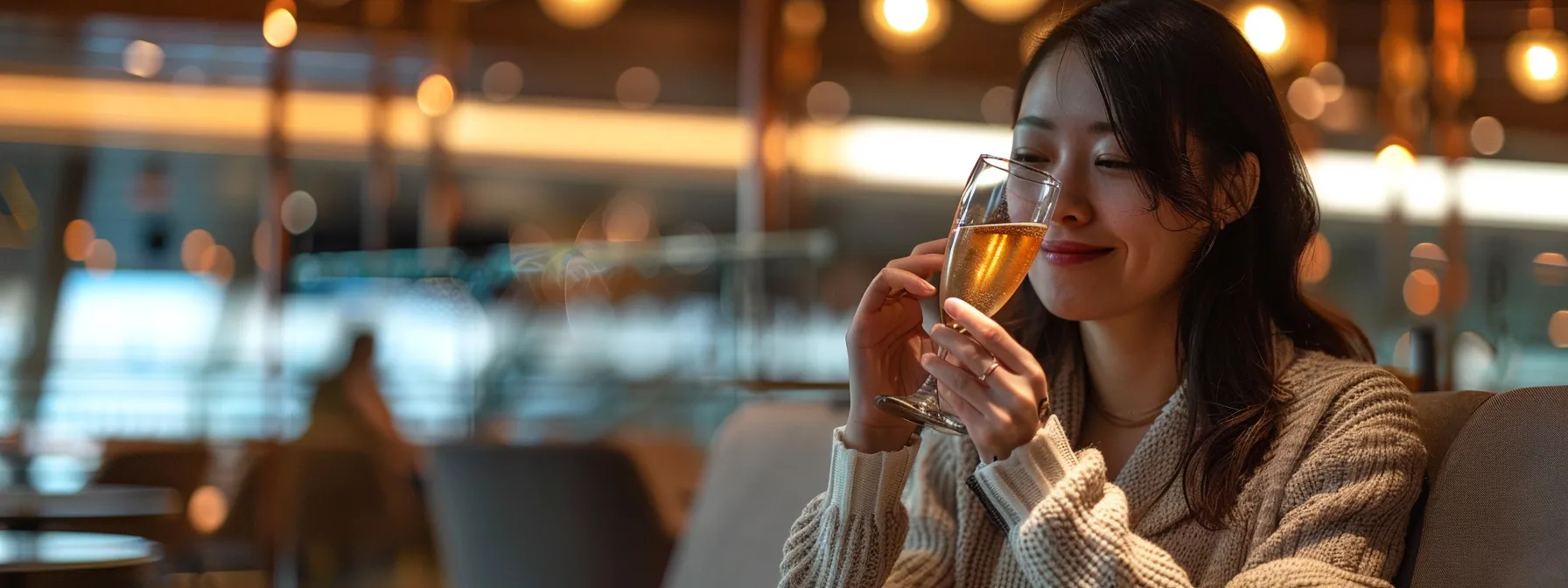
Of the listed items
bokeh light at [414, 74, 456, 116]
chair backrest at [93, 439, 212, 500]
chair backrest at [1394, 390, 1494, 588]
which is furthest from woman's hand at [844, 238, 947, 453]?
bokeh light at [414, 74, 456, 116]

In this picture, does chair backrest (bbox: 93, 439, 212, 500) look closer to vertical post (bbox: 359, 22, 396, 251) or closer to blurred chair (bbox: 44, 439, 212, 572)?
blurred chair (bbox: 44, 439, 212, 572)

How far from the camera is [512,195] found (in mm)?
6895

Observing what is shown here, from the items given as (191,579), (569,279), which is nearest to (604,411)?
(569,279)

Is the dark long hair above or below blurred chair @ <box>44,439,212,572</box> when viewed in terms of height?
above

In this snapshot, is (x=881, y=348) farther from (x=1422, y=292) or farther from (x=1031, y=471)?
(x=1422, y=292)

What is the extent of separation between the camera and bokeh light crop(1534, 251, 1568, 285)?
488 cm

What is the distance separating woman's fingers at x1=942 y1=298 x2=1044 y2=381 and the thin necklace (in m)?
0.32

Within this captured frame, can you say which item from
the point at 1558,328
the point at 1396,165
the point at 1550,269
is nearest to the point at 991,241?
the point at 1558,328

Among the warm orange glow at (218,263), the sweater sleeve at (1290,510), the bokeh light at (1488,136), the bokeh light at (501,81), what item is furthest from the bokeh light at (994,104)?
the sweater sleeve at (1290,510)

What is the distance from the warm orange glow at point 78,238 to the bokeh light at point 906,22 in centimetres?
356

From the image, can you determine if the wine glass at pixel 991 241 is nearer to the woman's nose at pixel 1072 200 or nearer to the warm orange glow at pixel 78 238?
the woman's nose at pixel 1072 200

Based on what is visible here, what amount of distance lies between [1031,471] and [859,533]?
234 mm

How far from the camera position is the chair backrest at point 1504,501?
106 cm

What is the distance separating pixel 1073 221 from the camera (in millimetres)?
1240
